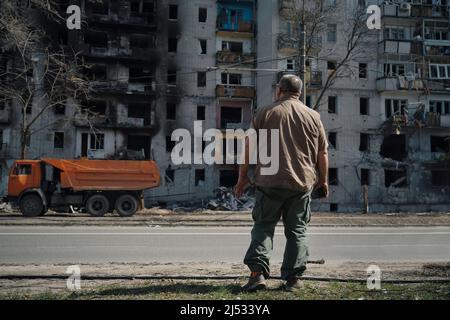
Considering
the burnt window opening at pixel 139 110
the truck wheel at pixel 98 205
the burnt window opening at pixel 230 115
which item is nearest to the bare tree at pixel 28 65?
the truck wheel at pixel 98 205

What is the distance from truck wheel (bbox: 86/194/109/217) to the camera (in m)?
21.9

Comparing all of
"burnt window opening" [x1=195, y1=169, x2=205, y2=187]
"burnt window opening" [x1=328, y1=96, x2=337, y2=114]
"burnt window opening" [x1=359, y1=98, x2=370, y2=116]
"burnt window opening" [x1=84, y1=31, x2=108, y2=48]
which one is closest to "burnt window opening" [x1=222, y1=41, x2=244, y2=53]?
"burnt window opening" [x1=328, y1=96, x2=337, y2=114]

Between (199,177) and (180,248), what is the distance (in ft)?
99.1

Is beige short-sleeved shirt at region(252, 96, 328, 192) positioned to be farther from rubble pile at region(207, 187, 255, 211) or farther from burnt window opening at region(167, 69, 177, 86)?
burnt window opening at region(167, 69, 177, 86)

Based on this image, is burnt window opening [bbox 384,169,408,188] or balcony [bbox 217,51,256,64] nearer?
balcony [bbox 217,51,256,64]

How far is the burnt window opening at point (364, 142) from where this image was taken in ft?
137

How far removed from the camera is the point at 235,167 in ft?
133

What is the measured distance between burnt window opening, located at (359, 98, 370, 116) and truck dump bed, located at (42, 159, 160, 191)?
25.0m

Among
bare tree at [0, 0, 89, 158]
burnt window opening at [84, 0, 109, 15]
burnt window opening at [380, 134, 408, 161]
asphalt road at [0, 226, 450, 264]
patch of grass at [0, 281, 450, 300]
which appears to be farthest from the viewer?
burnt window opening at [380, 134, 408, 161]

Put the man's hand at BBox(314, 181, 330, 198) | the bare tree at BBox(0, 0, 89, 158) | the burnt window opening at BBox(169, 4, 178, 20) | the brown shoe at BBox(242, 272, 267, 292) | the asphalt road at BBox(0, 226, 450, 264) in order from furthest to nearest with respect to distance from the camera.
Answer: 1. the burnt window opening at BBox(169, 4, 178, 20)
2. the bare tree at BBox(0, 0, 89, 158)
3. the asphalt road at BBox(0, 226, 450, 264)
4. the man's hand at BBox(314, 181, 330, 198)
5. the brown shoe at BBox(242, 272, 267, 292)

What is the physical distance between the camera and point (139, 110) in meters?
41.4

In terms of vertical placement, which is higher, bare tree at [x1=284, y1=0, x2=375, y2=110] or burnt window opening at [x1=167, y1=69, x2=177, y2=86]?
bare tree at [x1=284, y1=0, x2=375, y2=110]
